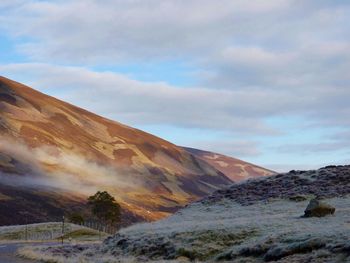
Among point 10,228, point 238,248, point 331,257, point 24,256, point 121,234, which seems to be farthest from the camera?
point 10,228

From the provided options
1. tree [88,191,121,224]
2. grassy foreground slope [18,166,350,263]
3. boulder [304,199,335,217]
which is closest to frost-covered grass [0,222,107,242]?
grassy foreground slope [18,166,350,263]

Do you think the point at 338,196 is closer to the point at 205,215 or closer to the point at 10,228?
the point at 205,215

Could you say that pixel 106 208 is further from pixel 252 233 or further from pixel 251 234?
pixel 251 234

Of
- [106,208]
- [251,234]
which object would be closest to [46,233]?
[106,208]

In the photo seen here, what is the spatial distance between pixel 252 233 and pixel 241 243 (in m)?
2.60

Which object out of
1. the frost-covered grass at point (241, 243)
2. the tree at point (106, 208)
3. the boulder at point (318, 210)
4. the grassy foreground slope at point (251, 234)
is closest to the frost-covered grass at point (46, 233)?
the grassy foreground slope at point (251, 234)

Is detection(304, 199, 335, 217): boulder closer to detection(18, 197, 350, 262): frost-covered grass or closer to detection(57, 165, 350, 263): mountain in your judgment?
detection(57, 165, 350, 263): mountain

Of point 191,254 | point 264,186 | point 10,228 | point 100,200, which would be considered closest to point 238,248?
point 191,254

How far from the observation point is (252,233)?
3912cm

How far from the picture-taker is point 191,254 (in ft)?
122

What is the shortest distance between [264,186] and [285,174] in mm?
7000

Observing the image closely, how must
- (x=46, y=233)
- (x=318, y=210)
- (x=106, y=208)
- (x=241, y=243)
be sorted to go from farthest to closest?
1. (x=106, y=208)
2. (x=46, y=233)
3. (x=318, y=210)
4. (x=241, y=243)

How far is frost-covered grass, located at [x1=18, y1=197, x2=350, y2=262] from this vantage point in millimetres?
29672

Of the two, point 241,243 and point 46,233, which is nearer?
point 241,243
